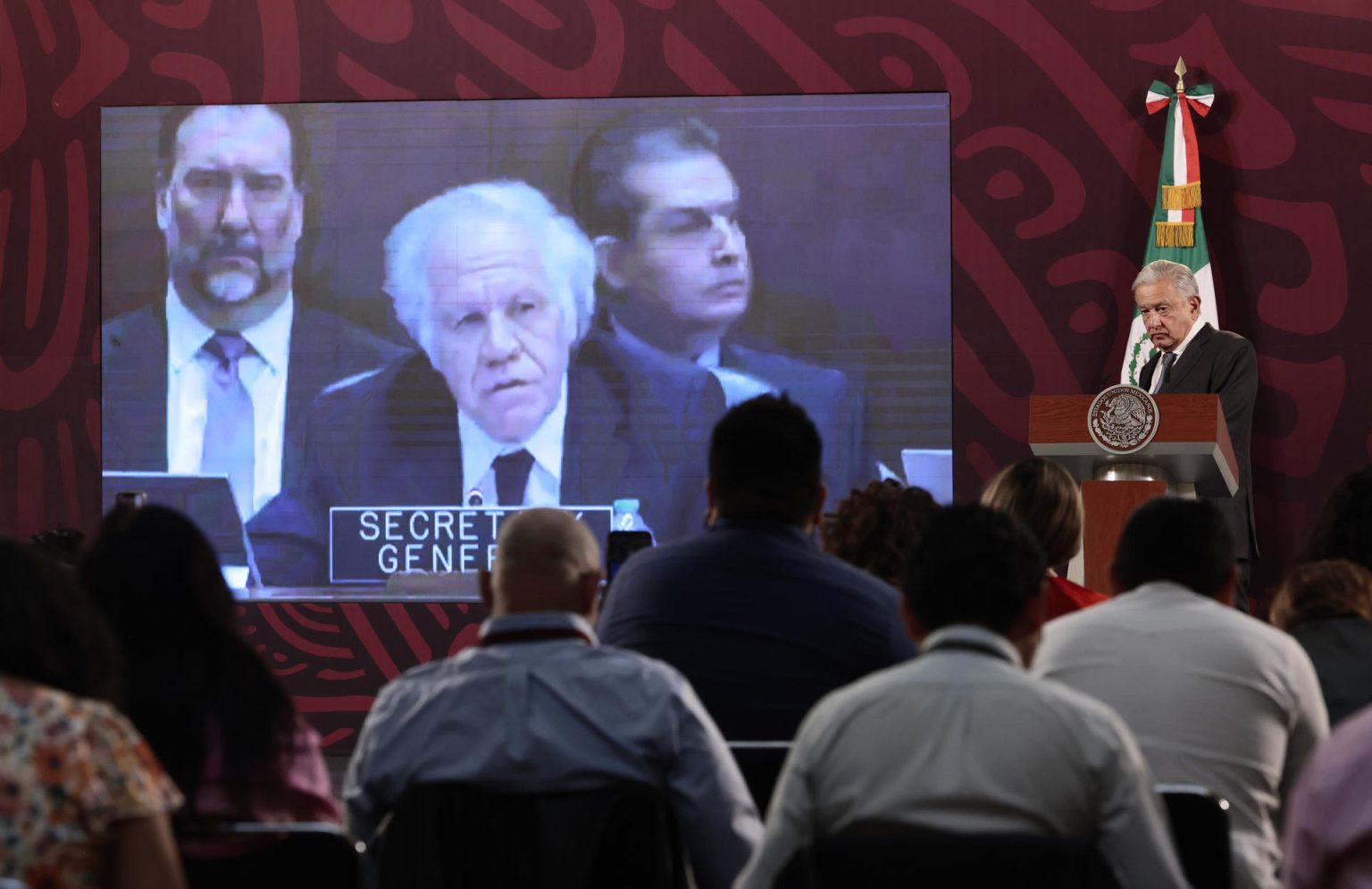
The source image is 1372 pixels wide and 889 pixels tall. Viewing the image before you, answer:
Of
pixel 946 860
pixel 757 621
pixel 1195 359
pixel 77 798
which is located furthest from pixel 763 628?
pixel 1195 359

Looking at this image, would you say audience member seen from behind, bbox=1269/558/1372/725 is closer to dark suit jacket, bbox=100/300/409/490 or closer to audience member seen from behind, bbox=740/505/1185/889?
audience member seen from behind, bbox=740/505/1185/889

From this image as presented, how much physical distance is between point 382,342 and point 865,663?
5033 mm

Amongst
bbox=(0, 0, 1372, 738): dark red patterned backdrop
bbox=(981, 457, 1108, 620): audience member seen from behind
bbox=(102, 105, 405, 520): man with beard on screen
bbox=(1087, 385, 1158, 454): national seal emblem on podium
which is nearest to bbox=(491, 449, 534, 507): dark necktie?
bbox=(0, 0, 1372, 738): dark red patterned backdrop

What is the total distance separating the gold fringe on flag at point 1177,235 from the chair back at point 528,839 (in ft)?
17.0

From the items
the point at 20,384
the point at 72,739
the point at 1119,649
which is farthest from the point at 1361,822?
the point at 20,384

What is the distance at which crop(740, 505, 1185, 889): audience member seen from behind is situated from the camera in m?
1.68

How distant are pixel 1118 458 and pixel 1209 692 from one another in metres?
2.43

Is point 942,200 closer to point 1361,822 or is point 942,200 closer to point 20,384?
point 20,384

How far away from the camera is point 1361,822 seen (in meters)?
1.36

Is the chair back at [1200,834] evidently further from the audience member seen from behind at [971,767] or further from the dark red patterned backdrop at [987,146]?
the dark red patterned backdrop at [987,146]

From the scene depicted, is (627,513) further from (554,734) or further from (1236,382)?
(554,734)

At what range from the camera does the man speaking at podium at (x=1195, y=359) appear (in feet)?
19.2

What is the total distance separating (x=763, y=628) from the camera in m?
2.44

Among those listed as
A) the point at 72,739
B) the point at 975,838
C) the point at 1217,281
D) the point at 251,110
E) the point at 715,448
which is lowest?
the point at 975,838
